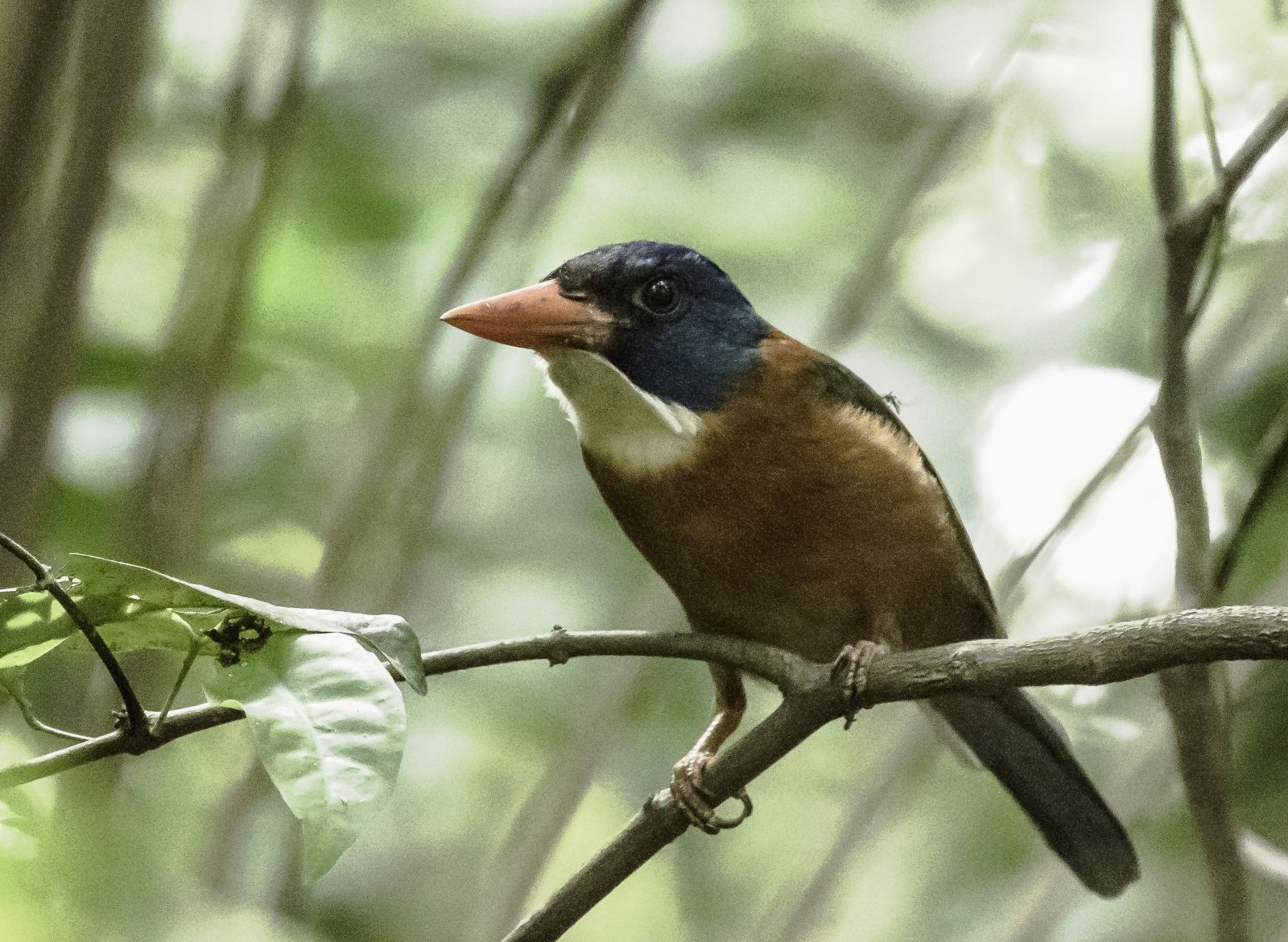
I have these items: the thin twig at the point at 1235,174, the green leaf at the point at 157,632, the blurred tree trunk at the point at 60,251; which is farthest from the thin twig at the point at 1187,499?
the blurred tree trunk at the point at 60,251

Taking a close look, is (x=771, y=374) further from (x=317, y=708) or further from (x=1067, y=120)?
(x=1067, y=120)

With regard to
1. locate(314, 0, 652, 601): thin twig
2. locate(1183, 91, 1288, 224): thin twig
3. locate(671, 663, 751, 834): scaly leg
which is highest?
locate(1183, 91, 1288, 224): thin twig

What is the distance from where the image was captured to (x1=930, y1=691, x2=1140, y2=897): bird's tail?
78.3 inches

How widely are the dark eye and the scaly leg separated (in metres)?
0.54

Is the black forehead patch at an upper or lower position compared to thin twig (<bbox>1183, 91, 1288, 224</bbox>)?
lower

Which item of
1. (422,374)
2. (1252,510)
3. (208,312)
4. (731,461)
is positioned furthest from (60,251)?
(1252,510)

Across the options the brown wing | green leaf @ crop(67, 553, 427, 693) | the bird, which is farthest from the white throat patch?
green leaf @ crop(67, 553, 427, 693)

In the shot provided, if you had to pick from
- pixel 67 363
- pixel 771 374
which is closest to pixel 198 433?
pixel 67 363

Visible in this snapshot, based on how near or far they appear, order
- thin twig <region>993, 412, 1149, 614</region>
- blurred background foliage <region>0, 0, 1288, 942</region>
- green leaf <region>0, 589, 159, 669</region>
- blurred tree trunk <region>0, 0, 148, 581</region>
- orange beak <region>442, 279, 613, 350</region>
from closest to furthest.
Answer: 1. green leaf <region>0, 589, 159, 669</region>
2. orange beak <region>442, 279, 613, 350</region>
3. blurred tree trunk <region>0, 0, 148, 581</region>
4. thin twig <region>993, 412, 1149, 614</region>
5. blurred background foliage <region>0, 0, 1288, 942</region>

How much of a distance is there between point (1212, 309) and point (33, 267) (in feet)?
7.47

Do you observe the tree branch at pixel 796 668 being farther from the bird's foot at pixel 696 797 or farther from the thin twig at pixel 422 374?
the thin twig at pixel 422 374

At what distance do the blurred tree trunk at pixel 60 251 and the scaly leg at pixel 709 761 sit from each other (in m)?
0.99

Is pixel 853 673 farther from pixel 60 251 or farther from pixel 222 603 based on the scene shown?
pixel 60 251

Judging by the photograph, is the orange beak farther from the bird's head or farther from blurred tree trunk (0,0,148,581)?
blurred tree trunk (0,0,148,581)
